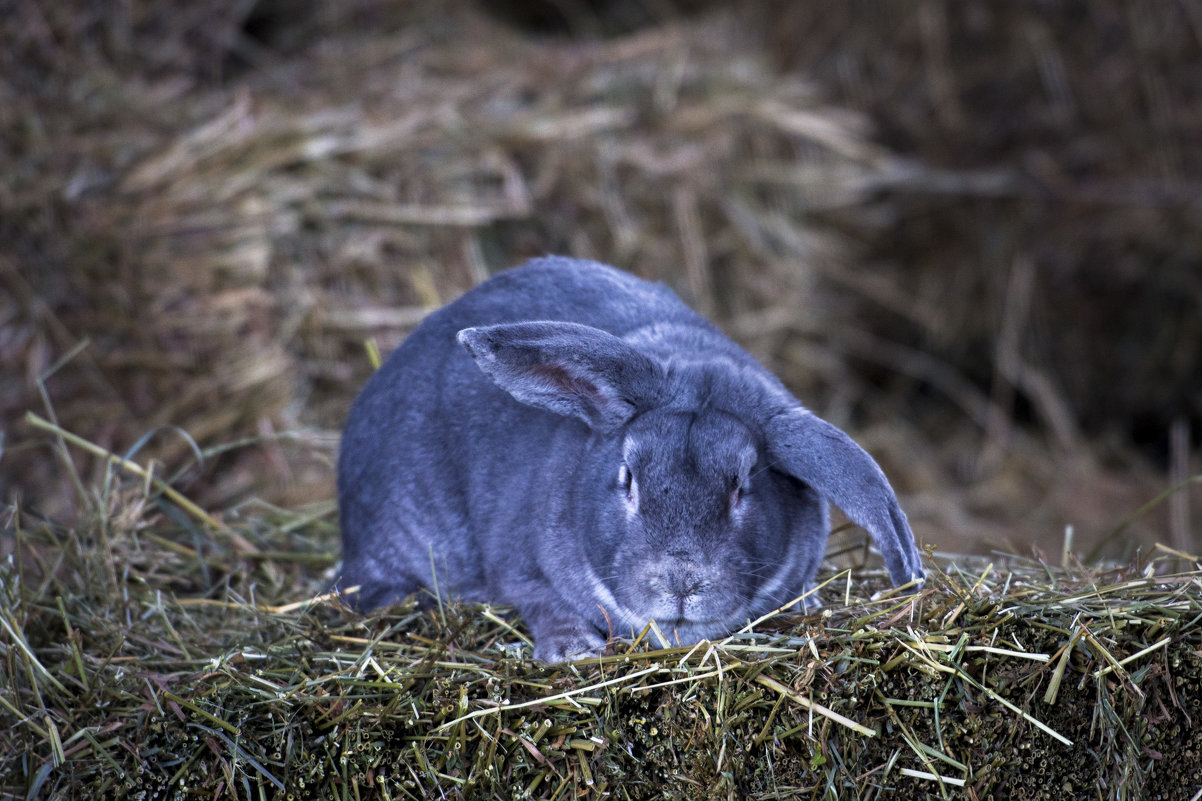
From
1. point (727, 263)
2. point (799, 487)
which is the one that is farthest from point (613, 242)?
point (799, 487)

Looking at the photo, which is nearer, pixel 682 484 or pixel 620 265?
pixel 682 484

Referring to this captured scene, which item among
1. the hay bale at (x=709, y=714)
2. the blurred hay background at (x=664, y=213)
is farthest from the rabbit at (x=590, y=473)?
the blurred hay background at (x=664, y=213)

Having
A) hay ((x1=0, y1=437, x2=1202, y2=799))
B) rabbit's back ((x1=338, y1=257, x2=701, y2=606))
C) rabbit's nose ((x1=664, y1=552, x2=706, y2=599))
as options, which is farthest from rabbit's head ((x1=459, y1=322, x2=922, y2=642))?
rabbit's back ((x1=338, y1=257, x2=701, y2=606))

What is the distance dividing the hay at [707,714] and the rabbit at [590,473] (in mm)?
188

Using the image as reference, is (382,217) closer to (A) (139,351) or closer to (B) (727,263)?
(A) (139,351)

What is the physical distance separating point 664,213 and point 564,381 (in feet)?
10.2

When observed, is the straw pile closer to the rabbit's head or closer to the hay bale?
the hay bale

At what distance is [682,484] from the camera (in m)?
3.17

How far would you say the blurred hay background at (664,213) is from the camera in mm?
5227

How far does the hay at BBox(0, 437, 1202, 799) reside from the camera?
2.91m

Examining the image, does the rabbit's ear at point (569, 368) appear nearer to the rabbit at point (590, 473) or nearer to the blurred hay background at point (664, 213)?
the rabbit at point (590, 473)

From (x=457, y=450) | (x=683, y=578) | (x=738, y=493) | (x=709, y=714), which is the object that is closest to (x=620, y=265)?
(x=457, y=450)

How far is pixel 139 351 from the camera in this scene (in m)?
5.18

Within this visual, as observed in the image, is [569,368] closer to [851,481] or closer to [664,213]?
[851,481]
